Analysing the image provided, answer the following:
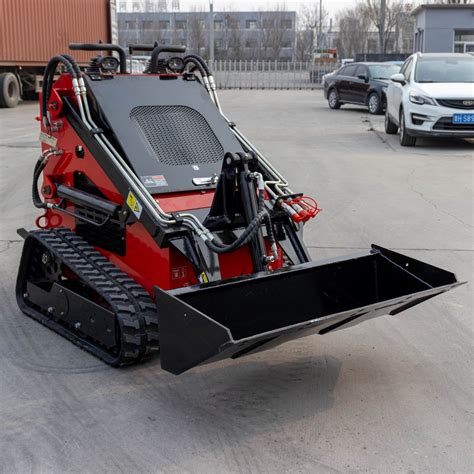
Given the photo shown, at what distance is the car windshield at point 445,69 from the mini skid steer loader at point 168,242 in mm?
10201

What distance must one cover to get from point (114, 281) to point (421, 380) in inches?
77.3

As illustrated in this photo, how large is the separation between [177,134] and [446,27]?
35465 millimetres

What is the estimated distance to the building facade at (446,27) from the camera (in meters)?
37.9

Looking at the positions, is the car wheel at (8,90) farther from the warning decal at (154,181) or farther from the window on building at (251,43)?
the window on building at (251,43)

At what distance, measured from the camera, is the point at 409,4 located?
64625 mm

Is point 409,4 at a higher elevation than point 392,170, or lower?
higher

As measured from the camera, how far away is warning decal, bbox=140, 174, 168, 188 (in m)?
5.00

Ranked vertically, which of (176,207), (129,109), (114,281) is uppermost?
(129,109)

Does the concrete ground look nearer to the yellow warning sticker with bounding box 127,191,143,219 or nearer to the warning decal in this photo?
the yellow warning sticker with bounding box 127,191,143,219

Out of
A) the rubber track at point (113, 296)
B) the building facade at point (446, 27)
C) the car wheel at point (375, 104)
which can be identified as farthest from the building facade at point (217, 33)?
the rubber track at point (113, 296)

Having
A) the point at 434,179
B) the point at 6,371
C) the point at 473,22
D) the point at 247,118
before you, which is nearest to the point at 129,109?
the point at 6,371

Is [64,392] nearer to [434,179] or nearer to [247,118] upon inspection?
[434,179]

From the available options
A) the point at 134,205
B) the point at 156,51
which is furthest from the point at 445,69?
the point at 134,205

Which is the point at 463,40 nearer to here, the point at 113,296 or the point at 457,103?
the point at 457,103
